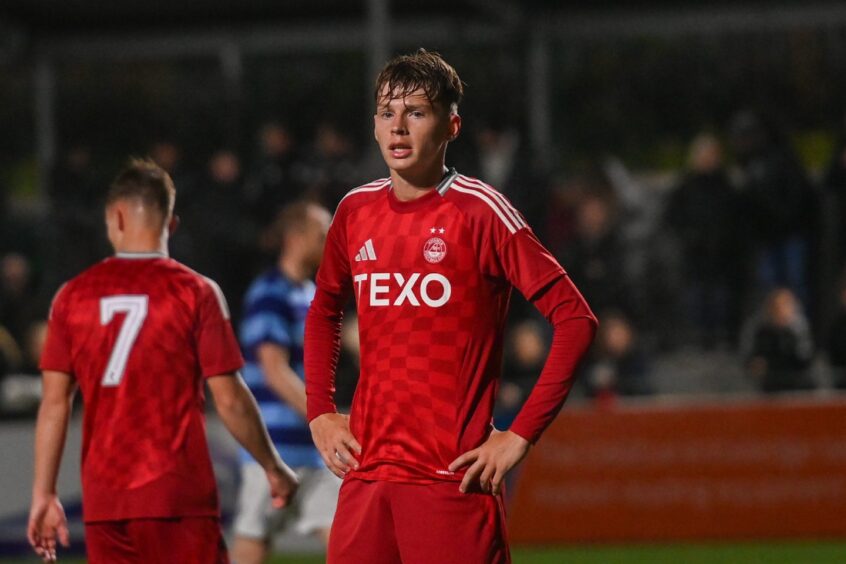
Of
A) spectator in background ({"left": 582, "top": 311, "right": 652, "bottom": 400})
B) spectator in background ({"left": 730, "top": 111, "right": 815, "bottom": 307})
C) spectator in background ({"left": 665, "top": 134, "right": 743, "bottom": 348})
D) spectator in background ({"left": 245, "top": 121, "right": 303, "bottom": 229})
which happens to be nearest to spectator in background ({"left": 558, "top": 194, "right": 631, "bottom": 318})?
spectator in background ({"left": 665, "top": 134, "right": 743, "bottom": 348})

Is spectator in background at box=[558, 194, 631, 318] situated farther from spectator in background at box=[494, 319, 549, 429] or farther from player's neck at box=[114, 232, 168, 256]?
player's neck at box=[114, 232, 168, 256]

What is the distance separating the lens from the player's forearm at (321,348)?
13.9 ft

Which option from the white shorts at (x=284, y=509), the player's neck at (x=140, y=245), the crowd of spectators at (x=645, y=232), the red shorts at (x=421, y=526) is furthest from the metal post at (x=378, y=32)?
the red shorts at (x=421, y=526)

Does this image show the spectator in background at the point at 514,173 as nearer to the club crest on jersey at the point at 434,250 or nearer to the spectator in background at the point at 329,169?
the spectator in background at the point at 329,169

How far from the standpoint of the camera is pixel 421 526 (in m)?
3.96

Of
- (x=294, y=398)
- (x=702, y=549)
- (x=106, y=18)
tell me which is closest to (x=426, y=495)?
(x=294, y=398)

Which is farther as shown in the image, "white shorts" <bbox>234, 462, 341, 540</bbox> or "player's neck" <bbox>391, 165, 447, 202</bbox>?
"white shorts" <bbox>234, 462, 341, 540</bbox>

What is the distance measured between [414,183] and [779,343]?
848cm

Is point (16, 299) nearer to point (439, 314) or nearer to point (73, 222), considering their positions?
point (73, 222)

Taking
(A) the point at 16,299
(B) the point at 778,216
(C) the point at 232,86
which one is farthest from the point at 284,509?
(C) the point at 232,86

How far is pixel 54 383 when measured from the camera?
4.93 metres

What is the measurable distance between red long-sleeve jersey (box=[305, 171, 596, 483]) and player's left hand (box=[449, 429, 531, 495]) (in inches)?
3.1

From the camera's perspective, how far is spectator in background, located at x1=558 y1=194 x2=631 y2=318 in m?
12.8

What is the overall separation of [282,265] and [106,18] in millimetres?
9967
